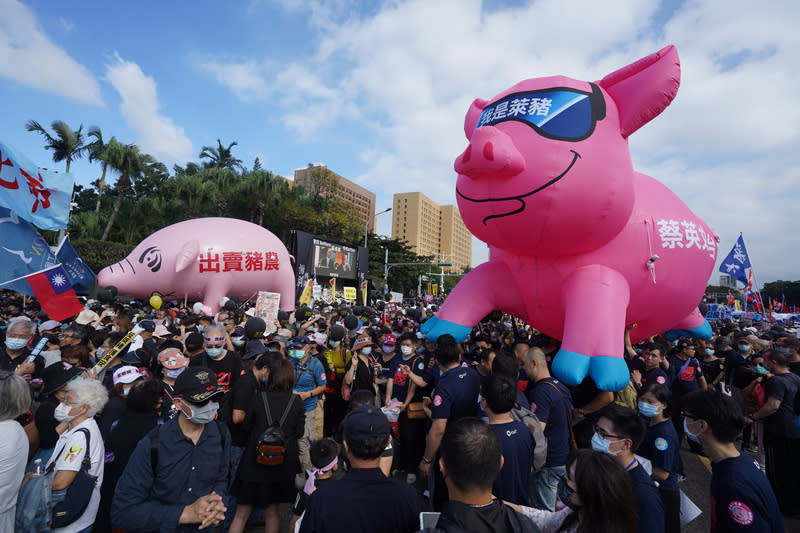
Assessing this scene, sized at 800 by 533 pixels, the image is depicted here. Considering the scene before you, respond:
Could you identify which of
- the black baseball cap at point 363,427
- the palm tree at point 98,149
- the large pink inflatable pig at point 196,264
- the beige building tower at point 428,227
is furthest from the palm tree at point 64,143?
the beige building tower at point 428,227

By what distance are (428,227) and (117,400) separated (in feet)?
338

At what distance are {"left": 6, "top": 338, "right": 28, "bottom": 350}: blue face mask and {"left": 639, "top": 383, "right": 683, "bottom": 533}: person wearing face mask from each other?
18.4ft

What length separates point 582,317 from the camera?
4582 mm

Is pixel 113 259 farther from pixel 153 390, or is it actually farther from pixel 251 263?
pixel 153 390

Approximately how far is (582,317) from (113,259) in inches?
798

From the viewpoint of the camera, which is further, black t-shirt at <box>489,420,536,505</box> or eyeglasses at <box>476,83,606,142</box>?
eyeglasses at <box>476,83,606,142</box>

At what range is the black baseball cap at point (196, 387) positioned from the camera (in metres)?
2.29

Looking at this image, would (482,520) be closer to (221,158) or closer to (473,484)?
(473,484)

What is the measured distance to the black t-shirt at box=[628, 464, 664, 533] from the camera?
183cm

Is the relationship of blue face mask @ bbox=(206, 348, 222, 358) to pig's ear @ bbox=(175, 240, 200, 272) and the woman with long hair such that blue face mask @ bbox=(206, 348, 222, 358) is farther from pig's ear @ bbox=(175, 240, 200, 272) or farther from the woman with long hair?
pig's ear @ bbox=(175, 240, 200, 272)

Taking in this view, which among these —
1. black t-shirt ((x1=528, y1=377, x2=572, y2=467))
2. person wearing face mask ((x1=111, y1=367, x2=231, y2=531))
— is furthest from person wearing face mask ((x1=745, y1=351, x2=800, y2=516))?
person wearing face mask ((x1=111, y1=367, x2=231, y2=531))

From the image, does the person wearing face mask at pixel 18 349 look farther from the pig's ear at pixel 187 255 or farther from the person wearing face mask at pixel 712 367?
the person wearing face mask at pixel 712 367

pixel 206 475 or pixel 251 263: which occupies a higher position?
pixel 251 263

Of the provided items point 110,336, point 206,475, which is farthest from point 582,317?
point 110,336
